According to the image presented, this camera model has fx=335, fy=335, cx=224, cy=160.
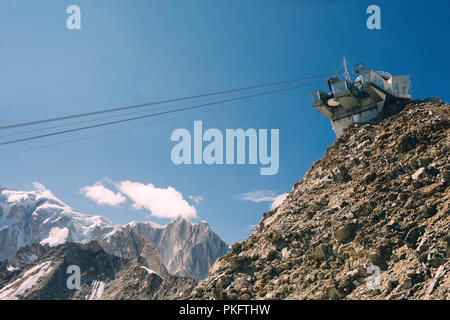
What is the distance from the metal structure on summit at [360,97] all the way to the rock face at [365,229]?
3841 mm

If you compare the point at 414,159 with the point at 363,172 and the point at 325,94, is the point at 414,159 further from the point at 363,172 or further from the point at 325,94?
the point at 325,94

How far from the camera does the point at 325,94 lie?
4328 cm

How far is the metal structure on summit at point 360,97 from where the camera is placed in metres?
39.5

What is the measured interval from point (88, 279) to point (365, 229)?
98.0 meters

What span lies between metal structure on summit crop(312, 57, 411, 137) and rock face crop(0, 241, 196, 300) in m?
50.6

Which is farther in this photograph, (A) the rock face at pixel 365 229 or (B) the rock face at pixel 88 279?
(B) the rock face at pixel 88 279
